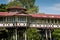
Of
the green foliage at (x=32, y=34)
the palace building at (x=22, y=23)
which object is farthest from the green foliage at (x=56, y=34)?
the green foliage at (x=32, y=34)

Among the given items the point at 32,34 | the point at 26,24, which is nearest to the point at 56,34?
the point at 32,34

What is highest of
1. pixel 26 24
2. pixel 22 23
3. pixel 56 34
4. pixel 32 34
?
pixel 22 23

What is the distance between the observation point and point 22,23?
49.3 m

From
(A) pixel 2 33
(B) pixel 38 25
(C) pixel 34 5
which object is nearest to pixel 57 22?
(B) pixel 38 25

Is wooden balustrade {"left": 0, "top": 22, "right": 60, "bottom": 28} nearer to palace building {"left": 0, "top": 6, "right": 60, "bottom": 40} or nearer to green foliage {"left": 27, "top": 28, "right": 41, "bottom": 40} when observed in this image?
palace building {"left": 0, "top": 6, "right": 60, "bottom": 40}

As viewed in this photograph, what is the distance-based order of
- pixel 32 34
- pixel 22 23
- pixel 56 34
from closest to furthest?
1. pixel 32 34
2. pixel 22 23
3. pixel 56 34

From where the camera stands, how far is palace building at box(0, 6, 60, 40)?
49188 millimetres

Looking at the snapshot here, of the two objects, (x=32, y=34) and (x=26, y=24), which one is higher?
(x=26, y=24)

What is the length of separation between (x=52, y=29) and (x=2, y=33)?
439 inches

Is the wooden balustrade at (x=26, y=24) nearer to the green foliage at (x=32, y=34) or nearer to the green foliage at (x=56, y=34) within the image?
the green foliage at (x=32, y=34)

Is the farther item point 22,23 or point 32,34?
point 22,23

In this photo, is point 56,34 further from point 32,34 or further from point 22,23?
point 22,23

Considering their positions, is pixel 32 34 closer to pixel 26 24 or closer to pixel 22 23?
pixel 26 24

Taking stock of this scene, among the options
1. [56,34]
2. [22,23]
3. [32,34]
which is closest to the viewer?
[32,34]
